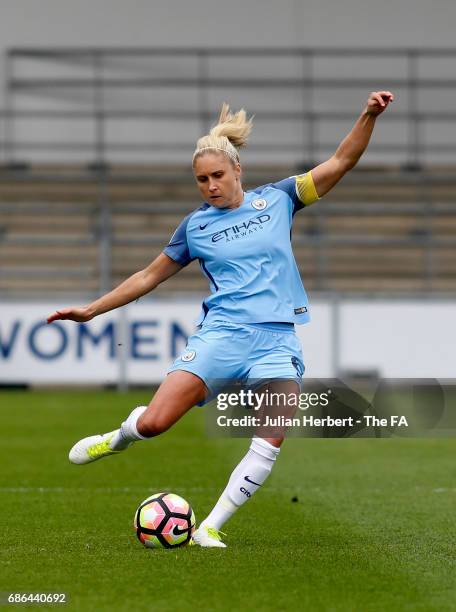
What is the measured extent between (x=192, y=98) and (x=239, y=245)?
15.6 meters

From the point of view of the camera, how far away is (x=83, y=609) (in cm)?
514

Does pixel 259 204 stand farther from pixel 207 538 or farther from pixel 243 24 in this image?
pixel 243 24

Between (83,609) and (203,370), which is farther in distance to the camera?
(203,370)

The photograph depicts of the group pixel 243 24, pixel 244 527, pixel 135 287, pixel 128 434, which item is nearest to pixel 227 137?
pixel 135 287

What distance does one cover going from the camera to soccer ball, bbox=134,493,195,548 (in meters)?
6.74

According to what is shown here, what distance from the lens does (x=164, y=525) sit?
6742 mm

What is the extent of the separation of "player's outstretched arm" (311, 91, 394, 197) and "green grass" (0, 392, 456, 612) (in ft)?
6.03

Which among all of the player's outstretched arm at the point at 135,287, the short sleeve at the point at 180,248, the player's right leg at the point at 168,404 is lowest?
the player's right leg at the point at 168,404

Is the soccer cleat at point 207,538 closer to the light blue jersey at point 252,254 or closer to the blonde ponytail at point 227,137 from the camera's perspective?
the light blue jersey at point 252,254

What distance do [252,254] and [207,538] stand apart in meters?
1.42

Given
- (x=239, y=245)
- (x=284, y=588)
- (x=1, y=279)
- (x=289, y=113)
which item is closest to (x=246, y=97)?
(x=289, y=113)

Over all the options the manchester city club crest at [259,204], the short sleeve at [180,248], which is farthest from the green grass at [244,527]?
the manchester city club crest at [259,204]

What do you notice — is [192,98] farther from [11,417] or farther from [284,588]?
[284,588]

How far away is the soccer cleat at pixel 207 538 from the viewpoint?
6680 mm
